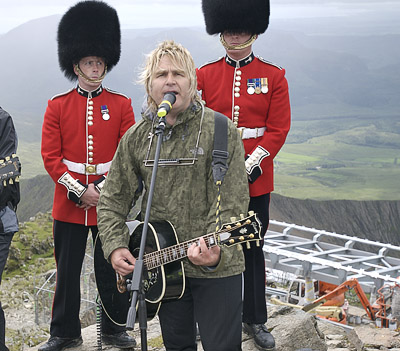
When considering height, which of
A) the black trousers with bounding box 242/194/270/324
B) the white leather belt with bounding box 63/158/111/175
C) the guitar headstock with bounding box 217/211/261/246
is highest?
the white leather belt with bounding box 63/158/111/175

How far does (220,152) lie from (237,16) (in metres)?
1.57

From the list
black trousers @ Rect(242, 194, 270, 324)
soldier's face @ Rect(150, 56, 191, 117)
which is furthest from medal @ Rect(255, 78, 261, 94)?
soldier's face @ Rect(150, 56, 191, 117)

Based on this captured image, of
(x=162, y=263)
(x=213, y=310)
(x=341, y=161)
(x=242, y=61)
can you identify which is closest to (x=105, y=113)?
(x=242, y=61)

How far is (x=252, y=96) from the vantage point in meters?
4.38

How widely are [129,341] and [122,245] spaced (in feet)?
5.45

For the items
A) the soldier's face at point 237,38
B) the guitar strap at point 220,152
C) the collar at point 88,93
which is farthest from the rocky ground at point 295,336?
the soldier's face at point 237,38

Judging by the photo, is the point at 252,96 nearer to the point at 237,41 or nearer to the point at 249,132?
the point at 249,132

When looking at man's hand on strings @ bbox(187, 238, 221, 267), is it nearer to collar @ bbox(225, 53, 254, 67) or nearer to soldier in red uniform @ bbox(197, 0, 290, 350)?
soldier in red uniform @ bbox(197, 0, 290, 350)

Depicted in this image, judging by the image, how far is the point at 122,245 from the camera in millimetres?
3338

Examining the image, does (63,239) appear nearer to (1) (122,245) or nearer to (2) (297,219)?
(1) (122,245)

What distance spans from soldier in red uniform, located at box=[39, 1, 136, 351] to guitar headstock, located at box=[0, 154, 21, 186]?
438mm

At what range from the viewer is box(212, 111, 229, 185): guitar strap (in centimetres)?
317

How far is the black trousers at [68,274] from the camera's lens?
4598mm

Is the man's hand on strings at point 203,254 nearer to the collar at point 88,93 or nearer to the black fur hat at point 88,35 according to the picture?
the collar at point 88,93
